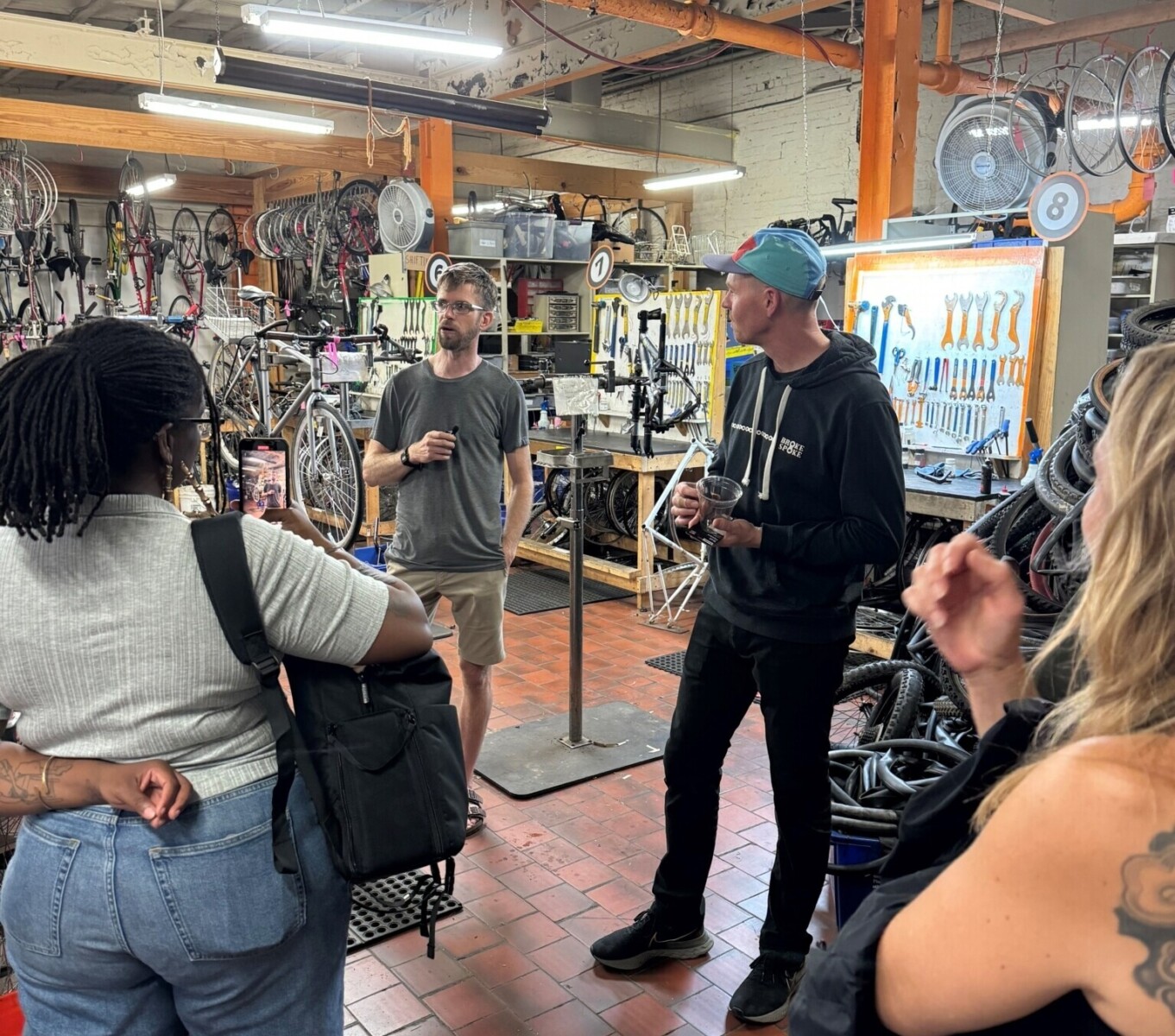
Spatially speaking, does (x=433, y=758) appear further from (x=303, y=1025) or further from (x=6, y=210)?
(x=6, y=210)

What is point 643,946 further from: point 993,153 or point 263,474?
point 993,153

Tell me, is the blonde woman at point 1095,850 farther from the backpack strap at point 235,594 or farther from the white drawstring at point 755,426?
the white drawstring at point 755,426

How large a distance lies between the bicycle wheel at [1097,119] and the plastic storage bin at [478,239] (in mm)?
4083

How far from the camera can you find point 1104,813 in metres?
0.82

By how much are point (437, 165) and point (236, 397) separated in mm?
2600

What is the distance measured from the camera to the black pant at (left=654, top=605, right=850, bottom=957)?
2479 millimetres

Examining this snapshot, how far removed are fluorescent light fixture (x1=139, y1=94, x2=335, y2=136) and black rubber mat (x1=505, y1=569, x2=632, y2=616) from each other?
3.57 m

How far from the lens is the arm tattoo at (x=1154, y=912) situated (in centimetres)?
81

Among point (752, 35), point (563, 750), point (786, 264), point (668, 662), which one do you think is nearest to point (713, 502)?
point (786, 264)

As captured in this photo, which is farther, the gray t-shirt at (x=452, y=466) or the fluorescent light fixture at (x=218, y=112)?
the fluorescent light fixture at (x=218, y=112)

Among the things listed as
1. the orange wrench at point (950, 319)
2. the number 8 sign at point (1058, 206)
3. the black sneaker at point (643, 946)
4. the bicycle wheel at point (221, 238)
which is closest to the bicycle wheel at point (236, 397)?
the bicycle wheel at point (221, 238)

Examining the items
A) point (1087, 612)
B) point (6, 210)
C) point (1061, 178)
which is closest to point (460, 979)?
point (1087, 612)

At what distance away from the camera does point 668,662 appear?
5402mm

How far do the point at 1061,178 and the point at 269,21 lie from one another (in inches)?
155
